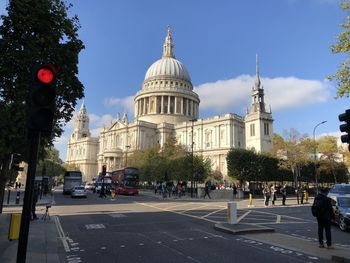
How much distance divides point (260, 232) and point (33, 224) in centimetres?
1032

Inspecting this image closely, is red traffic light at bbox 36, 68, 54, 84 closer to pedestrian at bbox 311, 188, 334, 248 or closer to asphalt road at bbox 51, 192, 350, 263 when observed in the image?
asphalt road at bbox 51, 192, 350, 263

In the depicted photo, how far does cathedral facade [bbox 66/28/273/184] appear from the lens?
325 feet

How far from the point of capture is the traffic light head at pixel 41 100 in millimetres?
5570

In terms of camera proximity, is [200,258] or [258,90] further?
[258,90]

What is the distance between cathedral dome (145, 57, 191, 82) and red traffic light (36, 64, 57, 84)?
123 m

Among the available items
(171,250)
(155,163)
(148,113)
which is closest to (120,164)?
(148,113)

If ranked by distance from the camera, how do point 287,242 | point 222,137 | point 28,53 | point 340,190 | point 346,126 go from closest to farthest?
point 346,126 < point 287,242 < point 28,53 < point 340,190 < point 222,137

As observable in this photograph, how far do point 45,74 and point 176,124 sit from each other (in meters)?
117

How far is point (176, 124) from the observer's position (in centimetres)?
12300

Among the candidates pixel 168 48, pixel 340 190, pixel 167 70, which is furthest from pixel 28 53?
pixel 168 48

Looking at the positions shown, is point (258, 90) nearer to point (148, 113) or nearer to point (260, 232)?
point (148, 113)

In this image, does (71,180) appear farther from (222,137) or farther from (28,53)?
(222,137)

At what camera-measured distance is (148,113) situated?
129000mm

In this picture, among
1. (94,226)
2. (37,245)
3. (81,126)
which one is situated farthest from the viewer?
(81,126)
